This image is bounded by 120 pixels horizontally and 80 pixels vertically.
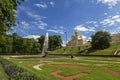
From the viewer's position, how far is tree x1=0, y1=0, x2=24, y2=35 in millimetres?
18991

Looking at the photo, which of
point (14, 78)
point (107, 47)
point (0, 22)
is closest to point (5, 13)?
point (0, 22)

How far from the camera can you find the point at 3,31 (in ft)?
73.3

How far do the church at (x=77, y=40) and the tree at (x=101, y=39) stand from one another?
159 ft

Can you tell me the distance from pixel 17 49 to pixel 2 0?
119 metres

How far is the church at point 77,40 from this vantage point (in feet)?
506

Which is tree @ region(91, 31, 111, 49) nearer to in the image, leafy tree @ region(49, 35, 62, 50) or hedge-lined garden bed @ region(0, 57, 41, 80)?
leafy tree @ region(49, 35, 62, 50)

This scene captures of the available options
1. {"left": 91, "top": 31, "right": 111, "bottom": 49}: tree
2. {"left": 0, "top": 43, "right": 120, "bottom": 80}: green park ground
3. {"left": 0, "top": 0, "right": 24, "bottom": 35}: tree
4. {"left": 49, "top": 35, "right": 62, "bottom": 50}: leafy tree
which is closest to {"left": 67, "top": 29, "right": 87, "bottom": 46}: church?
{"left": 49, "top": 35, "right": 62, "bottom": 50}: leafy tree

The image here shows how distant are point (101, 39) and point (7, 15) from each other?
81675mm

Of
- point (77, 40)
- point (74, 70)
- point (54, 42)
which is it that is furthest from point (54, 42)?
point (74, 70)

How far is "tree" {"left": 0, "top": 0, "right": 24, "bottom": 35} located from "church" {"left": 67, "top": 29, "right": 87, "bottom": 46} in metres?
131

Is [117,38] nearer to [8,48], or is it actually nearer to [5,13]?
[8,48]

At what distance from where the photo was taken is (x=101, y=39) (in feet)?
Answer: 326

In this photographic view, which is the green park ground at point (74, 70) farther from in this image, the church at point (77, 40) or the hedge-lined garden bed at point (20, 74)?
the church at point (77, 40)

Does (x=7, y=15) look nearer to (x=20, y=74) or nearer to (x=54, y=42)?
(x=20, y=74)
